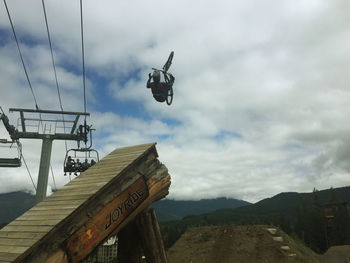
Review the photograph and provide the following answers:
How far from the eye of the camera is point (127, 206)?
10.5 ft

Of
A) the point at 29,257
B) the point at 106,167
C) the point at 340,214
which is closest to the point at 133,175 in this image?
the point at 106,167

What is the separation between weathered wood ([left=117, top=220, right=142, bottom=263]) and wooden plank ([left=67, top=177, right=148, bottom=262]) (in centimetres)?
107

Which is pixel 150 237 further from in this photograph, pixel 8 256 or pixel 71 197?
pixel 8 256

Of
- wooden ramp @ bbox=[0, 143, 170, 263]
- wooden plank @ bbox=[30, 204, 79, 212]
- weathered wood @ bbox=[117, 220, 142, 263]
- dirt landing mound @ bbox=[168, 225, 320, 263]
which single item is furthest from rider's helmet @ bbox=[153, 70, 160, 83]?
dirt landing mound @ bbox=[168, 225, 320, 263]

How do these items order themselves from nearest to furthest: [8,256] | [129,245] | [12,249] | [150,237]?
[8,256]
[12,249]
[150,237]
[129,245]

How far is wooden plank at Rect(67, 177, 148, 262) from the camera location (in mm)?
2693

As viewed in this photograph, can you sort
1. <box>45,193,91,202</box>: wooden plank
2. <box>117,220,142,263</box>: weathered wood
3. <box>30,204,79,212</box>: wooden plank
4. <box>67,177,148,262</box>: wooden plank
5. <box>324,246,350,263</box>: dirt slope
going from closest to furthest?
<box>67,177,148,262</box>: wooden plank, <box>30,204,79,212</box>: wooden plank, <box>45,193,91,202</box>: wooden plank, <box>324,246,350,263</box>: dirt slope, <box>117,220,142,263</box>: weathered wood

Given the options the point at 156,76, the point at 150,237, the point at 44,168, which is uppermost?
the point at 156,76

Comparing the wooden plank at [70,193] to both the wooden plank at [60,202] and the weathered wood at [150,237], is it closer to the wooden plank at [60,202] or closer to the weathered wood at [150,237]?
the wooden plank at [60,202]

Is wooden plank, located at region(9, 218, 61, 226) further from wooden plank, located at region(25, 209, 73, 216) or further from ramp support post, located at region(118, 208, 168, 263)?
ramp support post, located at region(118, 208, 168, 263)

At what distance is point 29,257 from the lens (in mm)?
2406

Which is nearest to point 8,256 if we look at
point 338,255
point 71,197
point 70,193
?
point 71,197

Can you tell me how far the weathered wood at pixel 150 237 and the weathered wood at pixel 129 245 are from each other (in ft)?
0.72

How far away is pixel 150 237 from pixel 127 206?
103 centimetres
